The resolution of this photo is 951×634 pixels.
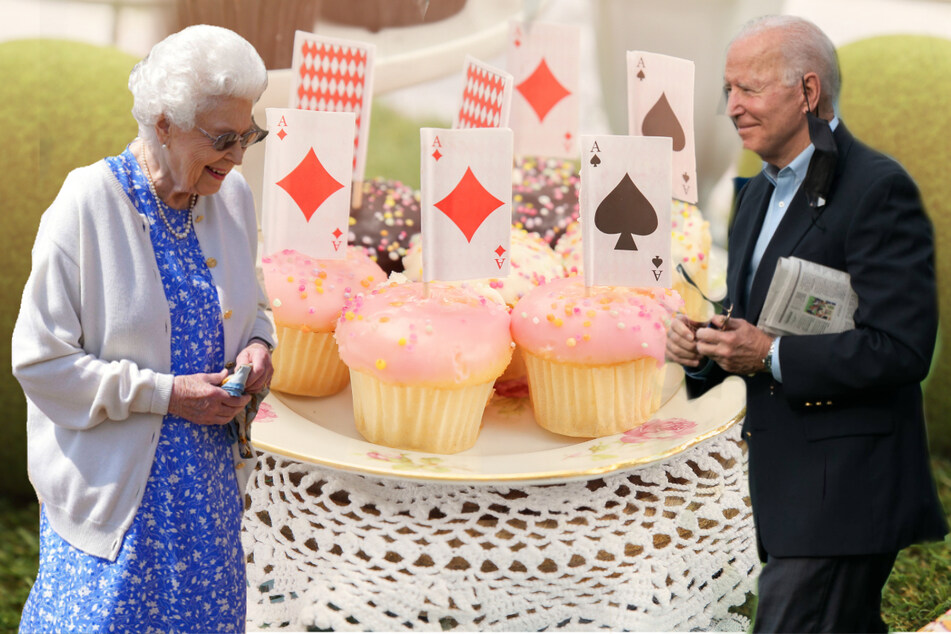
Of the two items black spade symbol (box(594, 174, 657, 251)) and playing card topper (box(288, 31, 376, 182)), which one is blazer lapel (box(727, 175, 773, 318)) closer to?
black spade symbol (box(594, 174, 657, 251))

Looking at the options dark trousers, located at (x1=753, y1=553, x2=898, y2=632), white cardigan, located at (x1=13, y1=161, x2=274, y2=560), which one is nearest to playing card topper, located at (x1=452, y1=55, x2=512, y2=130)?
white cardigan, located at (x1=13, y1=161, x2=274, y2=560)

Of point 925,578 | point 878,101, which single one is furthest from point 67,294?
point 878,101

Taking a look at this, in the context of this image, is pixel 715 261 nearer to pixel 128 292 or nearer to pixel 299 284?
pixel 299 284

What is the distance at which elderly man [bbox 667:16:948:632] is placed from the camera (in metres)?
1.28

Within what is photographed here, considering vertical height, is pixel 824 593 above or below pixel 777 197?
below

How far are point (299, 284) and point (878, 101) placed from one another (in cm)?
183

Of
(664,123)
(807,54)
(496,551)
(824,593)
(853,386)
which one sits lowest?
(496,551)

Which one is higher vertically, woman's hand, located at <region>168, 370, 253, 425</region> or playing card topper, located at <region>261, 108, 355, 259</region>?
playing card topper, located at <region>261, 108, 355, 259</region>

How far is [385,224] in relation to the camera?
2.42 meters

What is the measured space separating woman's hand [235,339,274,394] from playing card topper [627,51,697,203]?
0.79 meters

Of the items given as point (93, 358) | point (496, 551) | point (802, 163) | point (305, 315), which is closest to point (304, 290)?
point (305, 315)

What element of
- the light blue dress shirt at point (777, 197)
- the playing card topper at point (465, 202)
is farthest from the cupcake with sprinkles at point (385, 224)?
the light blue dress shirt at point (777, 197)

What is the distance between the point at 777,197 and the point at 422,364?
0.69 m

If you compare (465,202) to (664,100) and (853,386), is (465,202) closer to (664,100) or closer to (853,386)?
(664,100)
